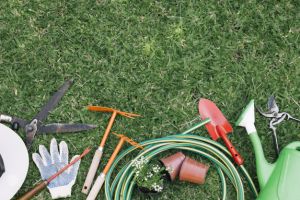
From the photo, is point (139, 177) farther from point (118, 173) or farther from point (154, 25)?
point (154, 25)

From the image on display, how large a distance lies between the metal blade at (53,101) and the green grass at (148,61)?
33 millimetres

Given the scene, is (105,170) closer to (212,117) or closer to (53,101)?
(53,101)

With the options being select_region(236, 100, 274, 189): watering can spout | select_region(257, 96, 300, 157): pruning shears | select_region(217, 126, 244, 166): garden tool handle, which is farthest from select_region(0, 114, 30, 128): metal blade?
select_region(257, 96, 300, 157): pruning shears

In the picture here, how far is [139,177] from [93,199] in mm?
298

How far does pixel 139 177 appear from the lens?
2.67 metres

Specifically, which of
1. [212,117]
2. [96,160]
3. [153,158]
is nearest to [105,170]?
[96,160]

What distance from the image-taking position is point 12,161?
2.80 meters

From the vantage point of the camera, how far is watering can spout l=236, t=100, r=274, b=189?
2.70 metres

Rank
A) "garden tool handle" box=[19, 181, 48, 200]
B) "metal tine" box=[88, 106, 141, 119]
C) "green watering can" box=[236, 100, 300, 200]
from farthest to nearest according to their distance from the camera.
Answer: "metal tine" box=[88, 106, 141, 119]
"garden tool handle" box=[19, 181, 48, 200]
"green watering can" box=[236, 100, 300, 200]

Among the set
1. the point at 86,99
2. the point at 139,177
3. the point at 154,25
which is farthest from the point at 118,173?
the point at 154,25

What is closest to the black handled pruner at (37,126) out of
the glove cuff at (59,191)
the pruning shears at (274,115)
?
the glove cuff at (59,191)

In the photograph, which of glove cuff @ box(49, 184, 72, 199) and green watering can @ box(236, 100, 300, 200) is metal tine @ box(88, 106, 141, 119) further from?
green watering can @ box(236, 100, 300, 200)

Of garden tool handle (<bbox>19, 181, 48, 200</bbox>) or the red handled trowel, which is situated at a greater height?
the red handled trowel

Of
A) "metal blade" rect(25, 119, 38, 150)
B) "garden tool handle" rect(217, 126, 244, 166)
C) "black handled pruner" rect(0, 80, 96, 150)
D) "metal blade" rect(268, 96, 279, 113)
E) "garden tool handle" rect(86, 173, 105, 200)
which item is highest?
"metal blade" rect(268, 96, 279, 113)
